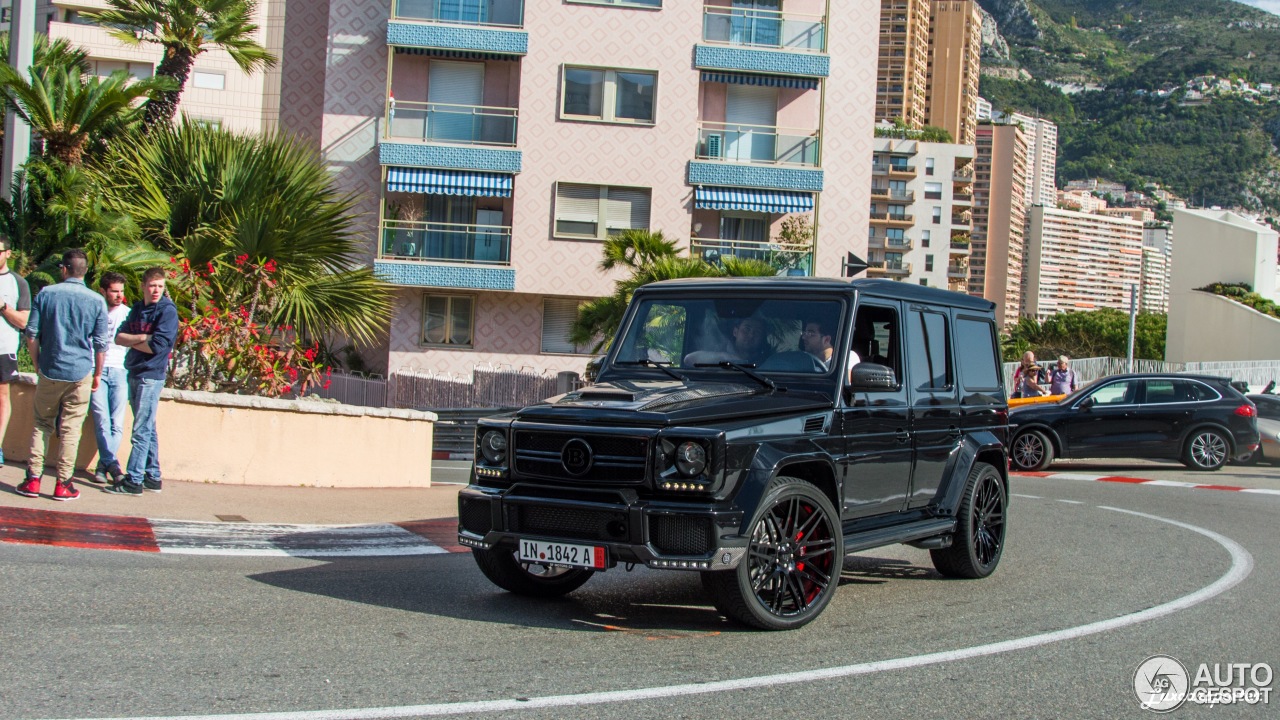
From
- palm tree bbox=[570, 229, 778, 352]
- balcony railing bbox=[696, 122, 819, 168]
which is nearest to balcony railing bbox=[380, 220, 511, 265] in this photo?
balcony railing bbox=[696, 122, 819, 168]

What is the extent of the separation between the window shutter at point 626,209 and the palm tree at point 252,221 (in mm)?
17523

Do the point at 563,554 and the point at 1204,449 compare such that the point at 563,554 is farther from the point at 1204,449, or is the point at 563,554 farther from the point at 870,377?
the point at 1204,449

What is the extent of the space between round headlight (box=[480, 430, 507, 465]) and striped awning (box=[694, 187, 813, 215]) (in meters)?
27.4

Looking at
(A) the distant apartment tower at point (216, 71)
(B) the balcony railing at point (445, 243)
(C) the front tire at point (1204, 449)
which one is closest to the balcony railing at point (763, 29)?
(B) the balcony railing at point (445, 243)

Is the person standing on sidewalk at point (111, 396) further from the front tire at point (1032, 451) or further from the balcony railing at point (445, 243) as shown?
the balcony railing at point (445, 243)

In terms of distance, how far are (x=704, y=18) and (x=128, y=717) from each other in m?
31.8

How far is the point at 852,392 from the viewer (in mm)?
7711

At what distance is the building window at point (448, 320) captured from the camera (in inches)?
1364

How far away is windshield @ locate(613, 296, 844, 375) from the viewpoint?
7.88 meters

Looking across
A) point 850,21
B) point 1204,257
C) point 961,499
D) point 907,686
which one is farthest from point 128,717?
point 1204,257

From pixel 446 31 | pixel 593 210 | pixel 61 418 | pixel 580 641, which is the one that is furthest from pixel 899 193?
pixel 580 641

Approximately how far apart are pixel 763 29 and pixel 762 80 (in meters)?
1.40

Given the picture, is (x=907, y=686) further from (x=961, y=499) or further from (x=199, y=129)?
(x=199, y=129)

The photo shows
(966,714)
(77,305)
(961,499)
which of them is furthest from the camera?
(77,305)
